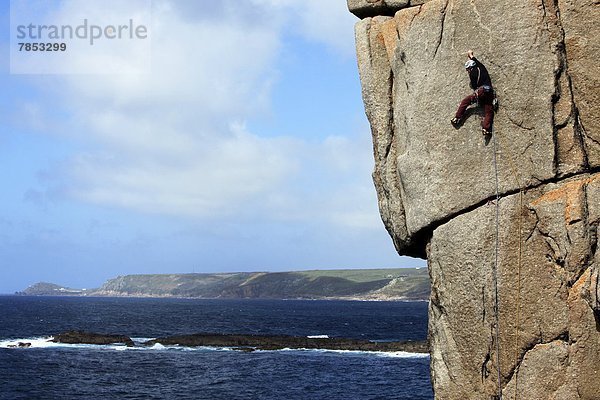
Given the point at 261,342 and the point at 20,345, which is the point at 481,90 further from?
the point at 20,345

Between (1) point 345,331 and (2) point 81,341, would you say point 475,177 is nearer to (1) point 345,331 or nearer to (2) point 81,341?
(2) point 81,341

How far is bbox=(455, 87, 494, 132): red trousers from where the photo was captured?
45.3 feet

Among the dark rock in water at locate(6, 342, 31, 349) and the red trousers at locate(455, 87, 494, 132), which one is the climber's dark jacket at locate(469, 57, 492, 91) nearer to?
the red trousers at locate(455, 87, 494, 132)

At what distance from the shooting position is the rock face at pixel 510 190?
1330 cm

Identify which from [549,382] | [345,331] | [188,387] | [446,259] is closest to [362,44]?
[446,259]

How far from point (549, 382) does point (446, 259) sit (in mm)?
3165

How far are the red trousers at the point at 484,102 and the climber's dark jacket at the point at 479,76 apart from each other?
0.15m

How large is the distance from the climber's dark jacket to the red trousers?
146 mm

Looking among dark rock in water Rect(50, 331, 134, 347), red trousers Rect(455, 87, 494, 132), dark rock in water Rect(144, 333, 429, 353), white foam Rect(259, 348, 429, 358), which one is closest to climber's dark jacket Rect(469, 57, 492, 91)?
red trousers Rect(455, 87, 494, 132)

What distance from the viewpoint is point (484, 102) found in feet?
45.6

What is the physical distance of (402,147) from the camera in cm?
1554

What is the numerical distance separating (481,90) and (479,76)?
1.00 ft

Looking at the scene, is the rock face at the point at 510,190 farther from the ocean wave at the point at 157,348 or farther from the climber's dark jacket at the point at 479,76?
the ocean wave at the point at 157,348

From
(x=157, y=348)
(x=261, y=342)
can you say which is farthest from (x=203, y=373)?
(x=261, y=342)
